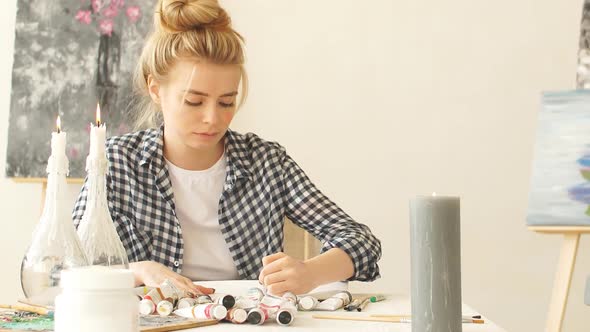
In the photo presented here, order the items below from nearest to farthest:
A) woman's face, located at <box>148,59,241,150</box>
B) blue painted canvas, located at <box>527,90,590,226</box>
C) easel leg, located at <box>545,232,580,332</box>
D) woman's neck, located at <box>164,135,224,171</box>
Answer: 1. woman's face, located at <box>148,59,241,150</box>
2. woman's neck, located at <box>164,135,224,171</box>
3. easel leg, located at <box>545,232,580,332</box>
4. blue painted canvas, located at <box>527,90,590,226</box>

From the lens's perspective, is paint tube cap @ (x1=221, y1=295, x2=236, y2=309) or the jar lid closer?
the jar lid

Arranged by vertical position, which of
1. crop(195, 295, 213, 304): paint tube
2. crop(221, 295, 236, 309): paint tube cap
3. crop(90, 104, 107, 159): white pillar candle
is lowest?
crop(195, 295, 213, 304): paint tube

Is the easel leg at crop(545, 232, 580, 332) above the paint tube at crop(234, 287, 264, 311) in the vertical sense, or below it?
below

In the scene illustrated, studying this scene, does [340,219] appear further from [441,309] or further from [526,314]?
[526,314]

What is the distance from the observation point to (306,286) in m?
1.25

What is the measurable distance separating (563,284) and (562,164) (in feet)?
1.16

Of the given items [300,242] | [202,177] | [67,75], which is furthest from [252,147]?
[67,75]

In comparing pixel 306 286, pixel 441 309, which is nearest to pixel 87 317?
pixel 441 309

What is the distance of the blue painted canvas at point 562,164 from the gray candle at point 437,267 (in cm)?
166

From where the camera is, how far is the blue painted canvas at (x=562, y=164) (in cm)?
239

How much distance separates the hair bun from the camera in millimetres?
1658

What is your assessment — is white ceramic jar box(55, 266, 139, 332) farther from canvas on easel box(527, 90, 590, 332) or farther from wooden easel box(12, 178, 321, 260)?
canvas on easel box(527, 90, 590, 332)

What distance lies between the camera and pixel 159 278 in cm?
127

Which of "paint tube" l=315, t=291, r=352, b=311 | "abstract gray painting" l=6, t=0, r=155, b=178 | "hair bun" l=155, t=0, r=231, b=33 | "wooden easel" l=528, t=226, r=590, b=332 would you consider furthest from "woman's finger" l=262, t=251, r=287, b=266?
"abstract gray painting" l=6, t=0, r=155, b=178
